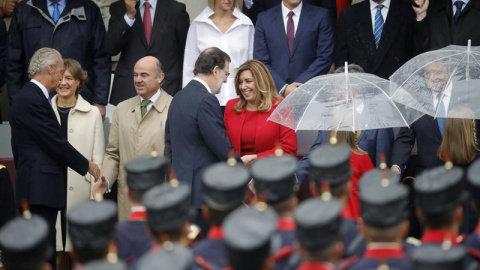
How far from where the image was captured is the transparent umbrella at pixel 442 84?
840 centimetres

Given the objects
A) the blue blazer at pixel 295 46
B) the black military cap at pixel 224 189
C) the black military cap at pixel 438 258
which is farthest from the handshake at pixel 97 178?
the black military cap at pixel 438 258

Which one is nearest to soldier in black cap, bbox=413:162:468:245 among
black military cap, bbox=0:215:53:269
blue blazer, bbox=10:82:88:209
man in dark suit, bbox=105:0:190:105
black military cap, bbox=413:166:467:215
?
black military cap, bbox=413:166:467:215

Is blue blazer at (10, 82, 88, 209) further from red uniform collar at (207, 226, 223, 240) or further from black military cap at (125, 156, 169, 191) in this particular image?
red uniform collar at (207, 226, 223, 240)

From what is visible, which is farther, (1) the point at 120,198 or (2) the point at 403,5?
(2) the point at 403,5

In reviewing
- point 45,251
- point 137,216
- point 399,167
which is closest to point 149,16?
point 399,167

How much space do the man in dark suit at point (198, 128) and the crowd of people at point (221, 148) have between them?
0.01 m

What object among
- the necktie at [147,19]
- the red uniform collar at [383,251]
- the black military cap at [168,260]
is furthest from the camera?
the necktie at [147,19]

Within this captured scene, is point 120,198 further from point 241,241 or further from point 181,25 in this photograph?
point 241,241

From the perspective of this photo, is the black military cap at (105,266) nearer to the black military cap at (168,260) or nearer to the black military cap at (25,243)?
the black military cap at (168,260)

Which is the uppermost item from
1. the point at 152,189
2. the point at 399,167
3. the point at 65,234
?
the point at 152,189

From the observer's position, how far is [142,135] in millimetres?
9578

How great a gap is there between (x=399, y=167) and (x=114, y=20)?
3486 millimetres

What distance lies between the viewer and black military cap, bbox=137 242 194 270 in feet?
15.4

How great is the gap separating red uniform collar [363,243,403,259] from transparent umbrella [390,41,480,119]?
10.7 feet
